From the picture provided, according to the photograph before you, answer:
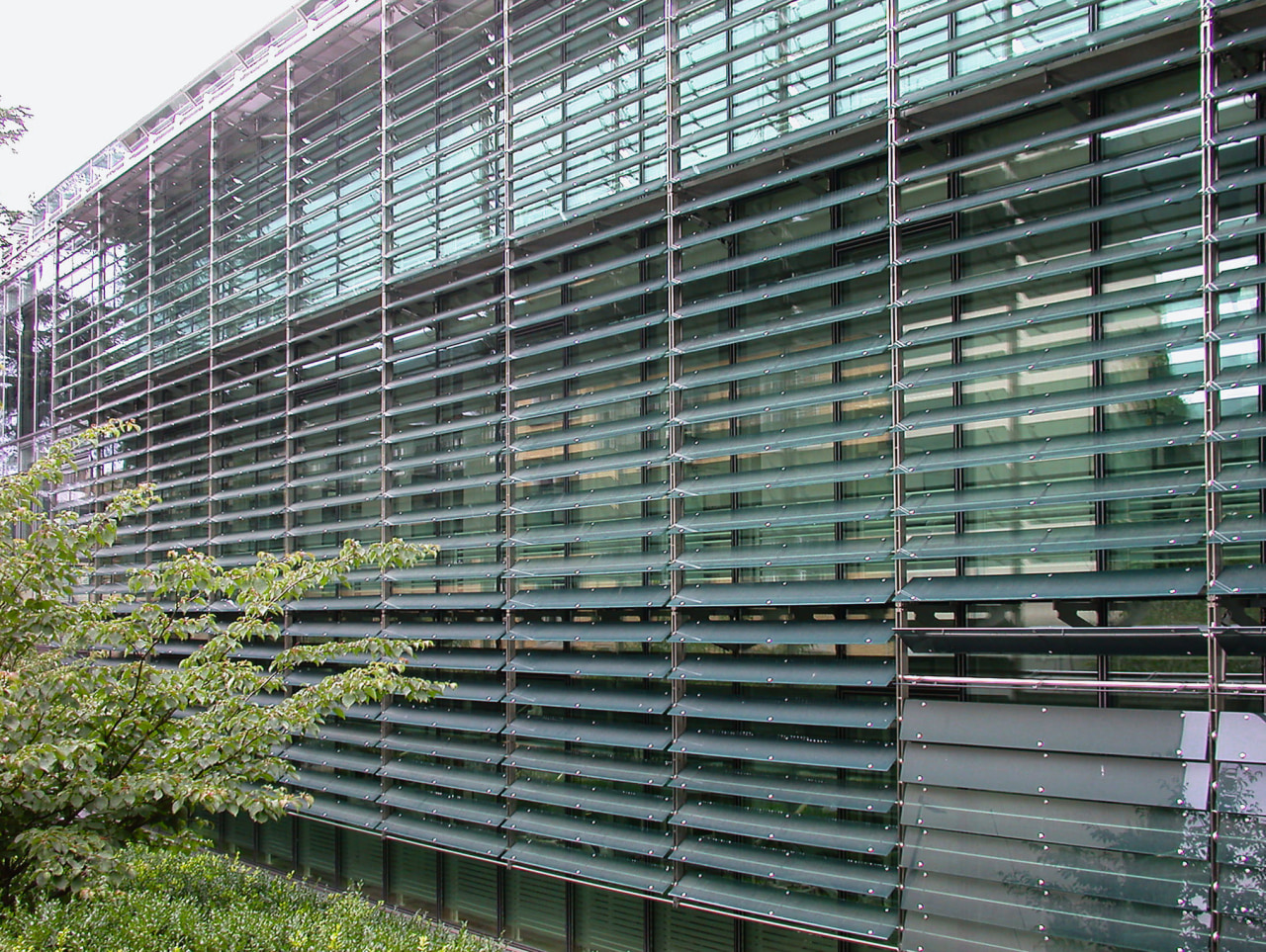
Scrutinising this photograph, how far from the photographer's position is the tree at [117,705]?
7.84 m

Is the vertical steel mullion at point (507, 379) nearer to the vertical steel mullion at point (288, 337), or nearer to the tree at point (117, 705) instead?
the tree at point (117, 705)

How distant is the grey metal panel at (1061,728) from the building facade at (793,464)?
3cm

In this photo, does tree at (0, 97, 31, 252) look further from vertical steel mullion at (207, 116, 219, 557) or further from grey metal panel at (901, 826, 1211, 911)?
grey metal panel at (901, 826, 1211, 911)

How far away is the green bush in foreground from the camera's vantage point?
26.0ft

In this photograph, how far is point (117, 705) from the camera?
28.1 feet

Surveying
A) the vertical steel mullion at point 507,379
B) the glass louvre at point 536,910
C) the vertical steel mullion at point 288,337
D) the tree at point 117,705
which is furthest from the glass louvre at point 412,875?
the tree at point 117,705

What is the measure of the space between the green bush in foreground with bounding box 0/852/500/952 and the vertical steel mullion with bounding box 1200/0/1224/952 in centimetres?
654

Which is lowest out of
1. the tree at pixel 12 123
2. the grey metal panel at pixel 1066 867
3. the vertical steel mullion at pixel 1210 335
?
the grey metal panel at pixel 1066 867

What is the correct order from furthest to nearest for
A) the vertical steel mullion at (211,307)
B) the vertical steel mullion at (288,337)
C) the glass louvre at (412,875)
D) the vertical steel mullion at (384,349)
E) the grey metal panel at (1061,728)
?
the vertical steel mullion at (211,307) < the vertical steel mullion at (288,337) < the vertical steel mullion at (384,349) < the glass louvre at (412,875) < the grey metal panel at (1061,728)

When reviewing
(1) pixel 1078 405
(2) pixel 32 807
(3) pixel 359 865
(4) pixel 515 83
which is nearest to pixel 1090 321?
(1) pixel 1078 405

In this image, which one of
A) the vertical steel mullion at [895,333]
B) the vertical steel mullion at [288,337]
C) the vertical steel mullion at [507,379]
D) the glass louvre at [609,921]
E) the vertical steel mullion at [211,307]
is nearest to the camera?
the vertical steel mullion at [895,333]

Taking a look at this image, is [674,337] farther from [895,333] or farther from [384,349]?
[384,349]

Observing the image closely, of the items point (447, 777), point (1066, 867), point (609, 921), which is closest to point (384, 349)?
point (447, 777)

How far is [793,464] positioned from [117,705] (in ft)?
22.8
